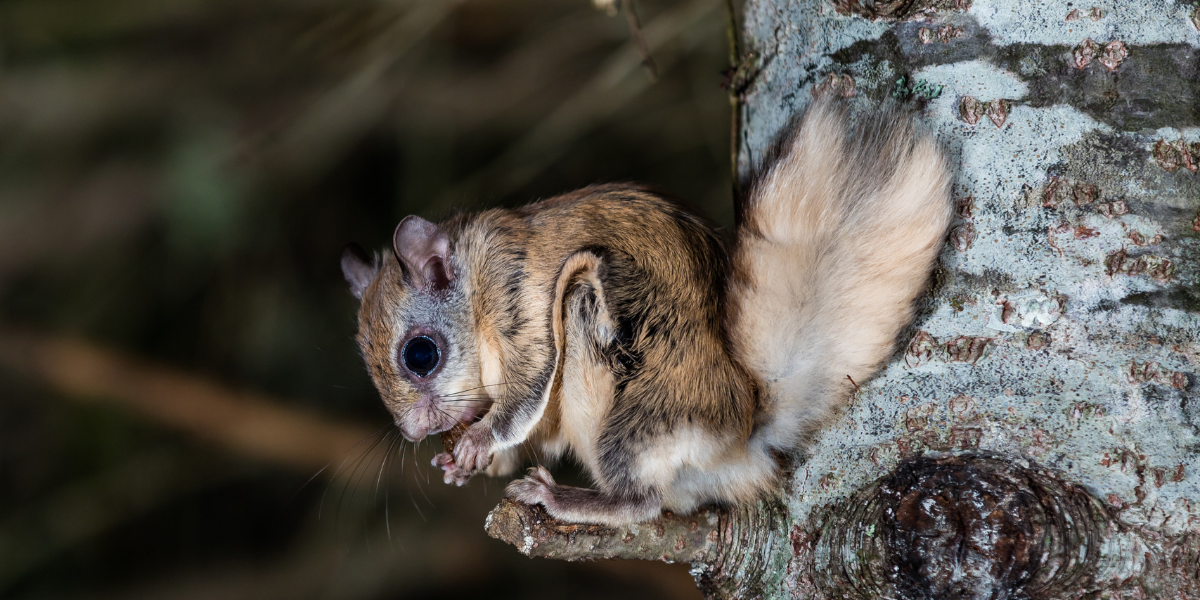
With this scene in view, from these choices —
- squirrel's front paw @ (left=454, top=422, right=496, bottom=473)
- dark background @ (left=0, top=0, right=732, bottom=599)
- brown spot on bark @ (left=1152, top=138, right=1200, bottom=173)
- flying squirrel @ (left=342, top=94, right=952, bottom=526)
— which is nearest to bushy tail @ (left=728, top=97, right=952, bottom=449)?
flying squirrel @ (left=342, top=94, right=952, bottom=526)

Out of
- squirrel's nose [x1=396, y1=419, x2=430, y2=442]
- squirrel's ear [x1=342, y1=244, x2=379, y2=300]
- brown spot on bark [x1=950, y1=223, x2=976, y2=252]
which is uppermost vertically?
squirrel's ear [x1=342, y1=244, x2=379, y2=300]

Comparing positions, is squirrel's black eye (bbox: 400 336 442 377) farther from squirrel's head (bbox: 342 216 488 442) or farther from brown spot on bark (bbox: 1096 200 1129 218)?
brown spot on bark (bbox: 1096 200 1129 218)

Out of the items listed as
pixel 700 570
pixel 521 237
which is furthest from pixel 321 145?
pixel 700 570

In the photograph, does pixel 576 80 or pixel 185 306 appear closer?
pixel 185 306

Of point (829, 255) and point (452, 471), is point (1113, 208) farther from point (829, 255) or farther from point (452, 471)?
point (452, 471)

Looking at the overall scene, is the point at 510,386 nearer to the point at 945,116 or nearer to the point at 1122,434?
the point at 945,116

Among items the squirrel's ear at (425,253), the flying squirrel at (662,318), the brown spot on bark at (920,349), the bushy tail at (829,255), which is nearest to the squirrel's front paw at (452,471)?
the flying squirrel at (662,318)

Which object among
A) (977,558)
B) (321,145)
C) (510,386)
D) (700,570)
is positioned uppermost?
(321,145)
